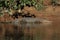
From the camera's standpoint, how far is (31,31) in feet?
52.6

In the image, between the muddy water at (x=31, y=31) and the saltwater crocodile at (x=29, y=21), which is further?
the saltwater crocodile at (x=29, y=21)

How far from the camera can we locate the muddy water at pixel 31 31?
1439cm

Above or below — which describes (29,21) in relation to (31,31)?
below

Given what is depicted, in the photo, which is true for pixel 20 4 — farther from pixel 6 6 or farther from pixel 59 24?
pixel 59 24

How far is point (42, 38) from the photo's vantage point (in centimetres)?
1410

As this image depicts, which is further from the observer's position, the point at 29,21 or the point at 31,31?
the point at 29,21

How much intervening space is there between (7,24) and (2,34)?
3.05 metres

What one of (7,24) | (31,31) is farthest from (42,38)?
(7,24)

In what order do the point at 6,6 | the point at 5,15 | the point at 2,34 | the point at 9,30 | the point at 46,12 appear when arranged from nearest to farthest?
the point at 2,34, the point at 9,30, the point at 6,6, the point at 5,15, the point at 46,12

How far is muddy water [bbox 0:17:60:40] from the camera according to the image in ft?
47.2

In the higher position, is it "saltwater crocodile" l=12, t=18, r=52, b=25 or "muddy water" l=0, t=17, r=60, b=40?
"muddy water" l=0, t=17, r=60, b=40

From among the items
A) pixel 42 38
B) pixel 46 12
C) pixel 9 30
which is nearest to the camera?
pixel 42 38

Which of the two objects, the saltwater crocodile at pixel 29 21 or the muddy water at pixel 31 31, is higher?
the muddy water at pixel 31 31

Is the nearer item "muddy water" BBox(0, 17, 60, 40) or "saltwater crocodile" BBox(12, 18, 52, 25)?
"muddy water" BBox(0, 17, 60, 40)
